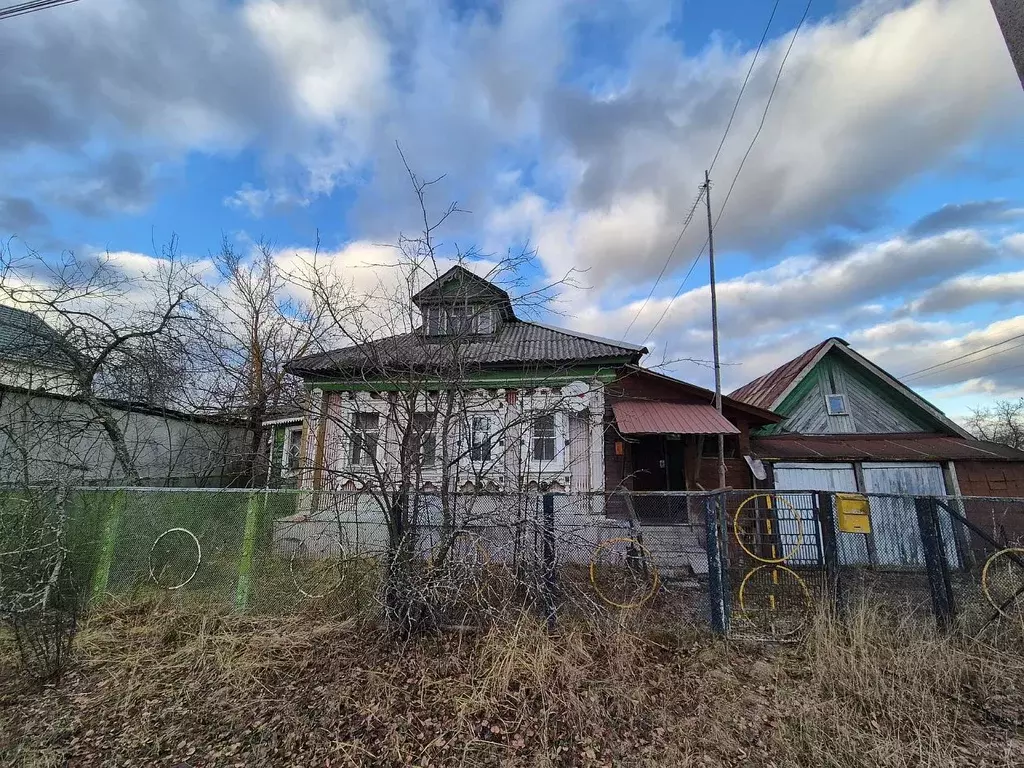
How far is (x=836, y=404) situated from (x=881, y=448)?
1.73 meters

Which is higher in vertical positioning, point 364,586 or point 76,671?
point 364,586

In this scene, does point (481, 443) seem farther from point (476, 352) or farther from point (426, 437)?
point (476, 352)

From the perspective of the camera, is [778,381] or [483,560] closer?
[483,560]

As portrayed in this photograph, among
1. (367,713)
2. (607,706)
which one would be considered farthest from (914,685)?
(367,713)

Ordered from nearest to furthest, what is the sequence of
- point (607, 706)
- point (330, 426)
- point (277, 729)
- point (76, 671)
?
point (277, 729)
point (607, 706)
point (76, 671)
point (330, 426)

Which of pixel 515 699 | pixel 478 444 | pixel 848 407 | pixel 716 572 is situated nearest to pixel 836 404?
pixel 848 407

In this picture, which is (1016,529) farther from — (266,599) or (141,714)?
(141,714)

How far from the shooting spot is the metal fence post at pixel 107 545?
540 centimetres

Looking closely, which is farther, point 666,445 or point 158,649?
point 666,445

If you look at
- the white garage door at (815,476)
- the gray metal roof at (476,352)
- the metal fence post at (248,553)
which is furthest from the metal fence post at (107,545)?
the white garage door at (815,476)

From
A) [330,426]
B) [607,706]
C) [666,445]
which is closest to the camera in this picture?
[607,706]

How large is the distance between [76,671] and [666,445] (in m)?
12.6

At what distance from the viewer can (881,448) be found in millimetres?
11156

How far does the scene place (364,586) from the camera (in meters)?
4.97
